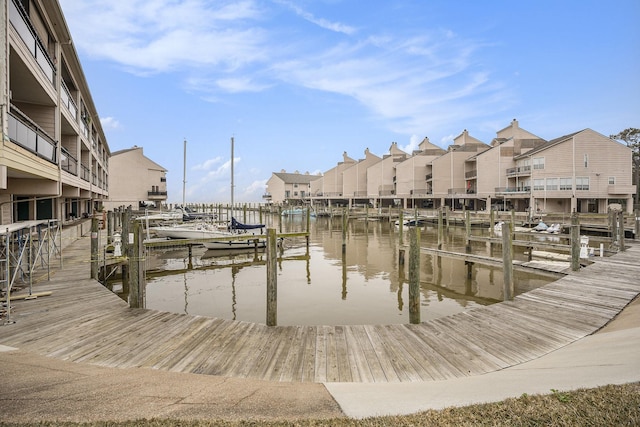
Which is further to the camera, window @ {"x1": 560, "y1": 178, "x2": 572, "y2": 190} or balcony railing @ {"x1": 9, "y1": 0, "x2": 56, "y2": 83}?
window @ {"x1": 560, "y1": 178, "x2": 572, "y2": 190}

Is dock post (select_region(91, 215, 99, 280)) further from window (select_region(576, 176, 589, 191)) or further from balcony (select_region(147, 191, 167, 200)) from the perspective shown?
balcony (select_region(147, 191, 167, 200))

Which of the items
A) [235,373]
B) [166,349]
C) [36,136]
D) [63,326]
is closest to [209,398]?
[235,373]

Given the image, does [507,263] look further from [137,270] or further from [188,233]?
[188,233]

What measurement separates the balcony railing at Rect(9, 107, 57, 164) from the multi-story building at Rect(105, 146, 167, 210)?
4369 centimetres

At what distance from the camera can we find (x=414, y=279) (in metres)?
10.2

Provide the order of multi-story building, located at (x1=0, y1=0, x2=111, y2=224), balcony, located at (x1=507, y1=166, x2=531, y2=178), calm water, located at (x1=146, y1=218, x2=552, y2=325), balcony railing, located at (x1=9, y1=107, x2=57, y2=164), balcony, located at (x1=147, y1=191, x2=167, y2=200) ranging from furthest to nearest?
balcony, located at (x1=147, y1=191, x2=167, y2=200) → balcony, located at (x1=507, y1=166, x2=531, y2=178) → calm water, located at (x1=146, y1=218, x2=552, y2=325) → balcony railing, located at (x1=9, y1=107, x2=57, y2=164) → multi-story building, located at (x1=0, y1=0, x2=111, y2=224)

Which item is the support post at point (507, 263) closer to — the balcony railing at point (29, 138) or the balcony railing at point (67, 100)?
the balcony railing at point (29, 138)

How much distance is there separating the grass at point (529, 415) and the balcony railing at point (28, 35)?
46.3 ft

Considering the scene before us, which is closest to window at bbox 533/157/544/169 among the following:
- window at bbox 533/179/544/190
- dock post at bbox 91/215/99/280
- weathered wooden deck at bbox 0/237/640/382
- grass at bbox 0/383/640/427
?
window at bbox 533/179/544/190

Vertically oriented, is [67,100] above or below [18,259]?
above

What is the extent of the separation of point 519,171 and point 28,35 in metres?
54.9

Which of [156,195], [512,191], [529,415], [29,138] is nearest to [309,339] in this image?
[529,415]

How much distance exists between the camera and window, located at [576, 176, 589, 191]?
4269cm

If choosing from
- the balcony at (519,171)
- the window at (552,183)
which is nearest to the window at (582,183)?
the window at (552,183)
